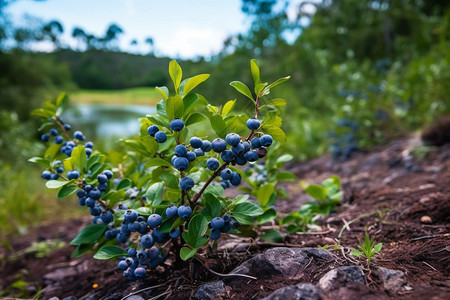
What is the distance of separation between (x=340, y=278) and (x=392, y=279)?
6.2 inches

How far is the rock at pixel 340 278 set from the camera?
0.92 m

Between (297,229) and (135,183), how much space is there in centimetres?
73

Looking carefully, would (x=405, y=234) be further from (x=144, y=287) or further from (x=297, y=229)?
(x=144, y=287)

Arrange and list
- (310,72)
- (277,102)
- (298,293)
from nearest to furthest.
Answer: (298,293) → (277,102) → (310,72)

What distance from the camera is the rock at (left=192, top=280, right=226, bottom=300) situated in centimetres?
103

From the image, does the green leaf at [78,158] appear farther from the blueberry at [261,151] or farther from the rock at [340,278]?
the rock at [340,278]

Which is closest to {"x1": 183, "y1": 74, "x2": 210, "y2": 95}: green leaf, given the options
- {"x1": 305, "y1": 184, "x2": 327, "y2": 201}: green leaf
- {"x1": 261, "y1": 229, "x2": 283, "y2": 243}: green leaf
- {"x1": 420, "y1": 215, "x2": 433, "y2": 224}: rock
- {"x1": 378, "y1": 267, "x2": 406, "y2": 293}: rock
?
{"x1": 261, "y1": 229, "x2": 283, "y2": 243}: green leaf

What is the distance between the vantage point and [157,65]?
2002 mm

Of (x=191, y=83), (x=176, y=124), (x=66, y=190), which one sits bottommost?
(x=66, y=190)

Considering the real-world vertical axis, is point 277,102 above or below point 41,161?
above

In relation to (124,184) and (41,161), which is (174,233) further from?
(41,161)

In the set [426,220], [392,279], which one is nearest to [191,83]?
[392,279]

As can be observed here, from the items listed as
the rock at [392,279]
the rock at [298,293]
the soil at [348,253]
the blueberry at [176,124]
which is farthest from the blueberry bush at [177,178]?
the rock at [392,279]

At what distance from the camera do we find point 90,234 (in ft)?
4.14
